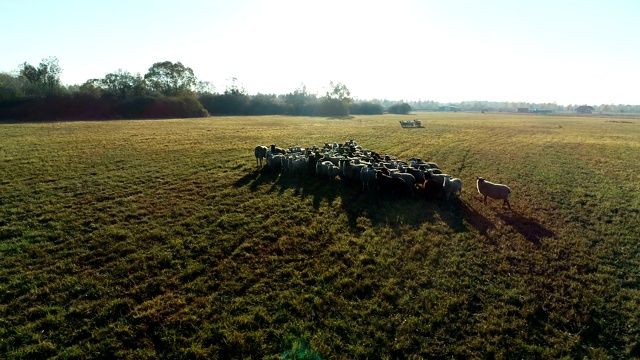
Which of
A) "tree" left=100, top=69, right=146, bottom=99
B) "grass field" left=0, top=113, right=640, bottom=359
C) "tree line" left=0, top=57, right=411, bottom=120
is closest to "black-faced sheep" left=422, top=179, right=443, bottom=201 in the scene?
"grass field" left=0, top=113, right=640, bottom=359

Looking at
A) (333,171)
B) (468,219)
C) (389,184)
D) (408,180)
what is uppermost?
(333,171)

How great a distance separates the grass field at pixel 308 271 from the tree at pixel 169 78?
8555 cm

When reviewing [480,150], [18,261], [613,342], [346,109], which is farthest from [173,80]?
[613,342]

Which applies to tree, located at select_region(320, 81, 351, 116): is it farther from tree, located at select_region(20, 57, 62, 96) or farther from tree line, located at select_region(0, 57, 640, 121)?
tree, located at select_region(20, 57, 62, 96)

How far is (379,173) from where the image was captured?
14.6m

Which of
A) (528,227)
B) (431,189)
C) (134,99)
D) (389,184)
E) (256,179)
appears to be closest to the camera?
(528,227)

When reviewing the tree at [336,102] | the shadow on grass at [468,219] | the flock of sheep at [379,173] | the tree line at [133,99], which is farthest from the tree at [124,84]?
the shadow on grass at [468,219]

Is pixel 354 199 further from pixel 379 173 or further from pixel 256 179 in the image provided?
pixel 256 179

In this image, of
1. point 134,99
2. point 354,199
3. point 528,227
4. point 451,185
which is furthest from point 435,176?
point 134,99

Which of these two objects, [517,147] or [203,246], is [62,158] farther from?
[517,147]

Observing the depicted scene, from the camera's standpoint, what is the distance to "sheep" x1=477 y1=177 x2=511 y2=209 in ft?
43.5

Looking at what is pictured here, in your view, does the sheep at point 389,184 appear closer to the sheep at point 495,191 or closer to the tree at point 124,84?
the sheep at point 495,191

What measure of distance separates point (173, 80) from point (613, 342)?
107480mm

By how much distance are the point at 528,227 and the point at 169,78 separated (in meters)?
104
